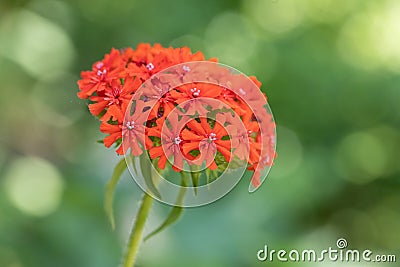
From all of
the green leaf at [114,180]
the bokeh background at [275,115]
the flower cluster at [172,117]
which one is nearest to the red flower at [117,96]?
the flower cluster at [172,117]

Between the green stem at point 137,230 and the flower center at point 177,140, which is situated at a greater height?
the flower center at point 177,140

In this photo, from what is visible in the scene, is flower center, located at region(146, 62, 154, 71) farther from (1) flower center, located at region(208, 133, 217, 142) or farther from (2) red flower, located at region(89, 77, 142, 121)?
(1) flower center, located at region(208, 133, 217, 142)

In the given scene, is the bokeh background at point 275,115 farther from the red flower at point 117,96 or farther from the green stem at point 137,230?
the red flower at point 117,96

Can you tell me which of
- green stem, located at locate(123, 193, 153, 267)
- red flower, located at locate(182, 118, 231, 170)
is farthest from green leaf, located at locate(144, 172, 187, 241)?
red flower, located at locate(182, 118, 231, 170)

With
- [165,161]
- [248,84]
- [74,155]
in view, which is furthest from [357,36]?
[165,161]

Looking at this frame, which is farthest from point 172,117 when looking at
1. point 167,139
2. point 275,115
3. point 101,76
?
point 275,115

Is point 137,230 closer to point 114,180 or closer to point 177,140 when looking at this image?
point 114,180

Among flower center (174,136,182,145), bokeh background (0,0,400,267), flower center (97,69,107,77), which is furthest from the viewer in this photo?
bokeh background (0,0,400,267)
